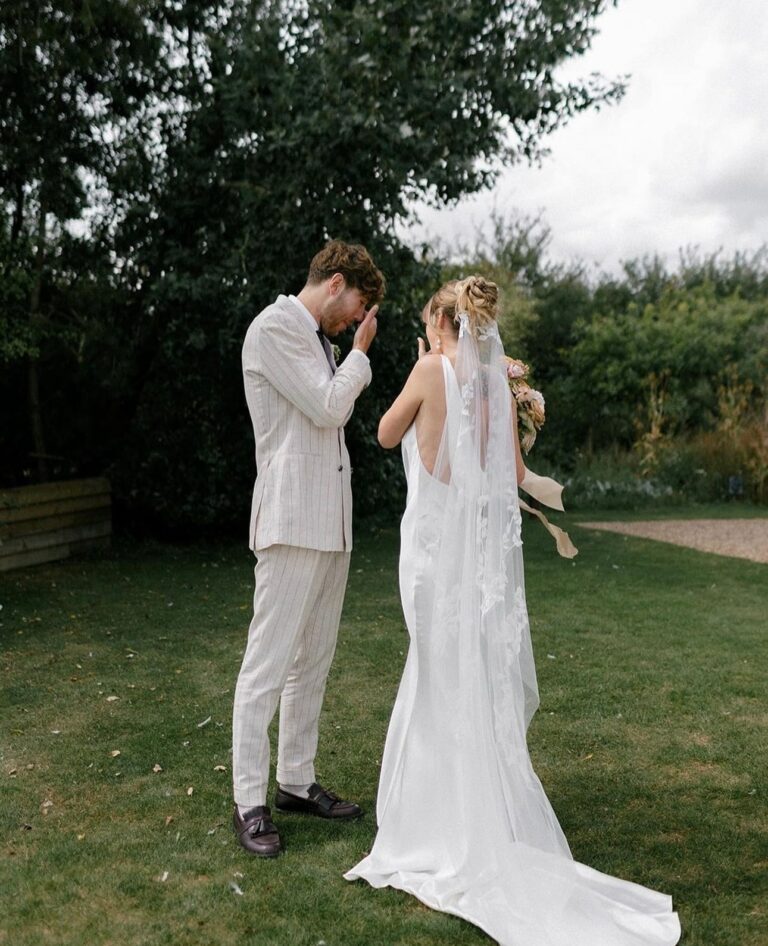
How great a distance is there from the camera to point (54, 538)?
9477mm

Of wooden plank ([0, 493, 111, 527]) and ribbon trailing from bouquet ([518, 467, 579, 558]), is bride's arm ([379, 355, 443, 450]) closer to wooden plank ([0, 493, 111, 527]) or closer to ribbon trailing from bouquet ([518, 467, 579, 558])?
ribbon trailing from bouquet ([518, 467, 579, 558])

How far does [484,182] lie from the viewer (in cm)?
953

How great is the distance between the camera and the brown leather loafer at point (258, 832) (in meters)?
3.36

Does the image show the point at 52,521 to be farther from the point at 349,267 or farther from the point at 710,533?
the point at 710,533

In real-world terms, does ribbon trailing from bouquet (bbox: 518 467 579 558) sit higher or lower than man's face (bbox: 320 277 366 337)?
lower

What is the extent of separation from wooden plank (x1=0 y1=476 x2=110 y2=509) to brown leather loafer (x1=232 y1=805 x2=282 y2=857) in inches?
235

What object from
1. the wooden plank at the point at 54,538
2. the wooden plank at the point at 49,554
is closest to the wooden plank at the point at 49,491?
the wooden plank at the point at 54,538

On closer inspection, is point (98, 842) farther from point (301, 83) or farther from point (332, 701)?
point (301, 83)

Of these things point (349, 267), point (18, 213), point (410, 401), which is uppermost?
point (18, 213)

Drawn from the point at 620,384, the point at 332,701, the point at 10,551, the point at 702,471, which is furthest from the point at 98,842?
the point at 620,384

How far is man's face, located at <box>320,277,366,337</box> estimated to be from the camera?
3.51 m

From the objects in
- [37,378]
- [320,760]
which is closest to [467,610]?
[320,760]

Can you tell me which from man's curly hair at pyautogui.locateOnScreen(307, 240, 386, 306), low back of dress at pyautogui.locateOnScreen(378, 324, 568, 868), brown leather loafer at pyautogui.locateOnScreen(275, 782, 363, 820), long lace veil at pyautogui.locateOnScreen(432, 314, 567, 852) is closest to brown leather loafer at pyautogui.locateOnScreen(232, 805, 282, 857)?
brown leather loafer at pyautogui.locateOnScreen(275, 782, 363, 820)

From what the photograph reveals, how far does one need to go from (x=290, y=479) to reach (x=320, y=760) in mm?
1520
